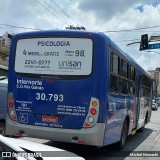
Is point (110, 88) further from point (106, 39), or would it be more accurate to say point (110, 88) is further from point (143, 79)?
point (143, 79)

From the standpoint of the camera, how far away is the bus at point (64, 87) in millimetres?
8102

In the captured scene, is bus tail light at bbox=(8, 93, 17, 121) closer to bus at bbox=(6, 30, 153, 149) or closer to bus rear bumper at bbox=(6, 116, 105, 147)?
bus at bbox=(6, 30, 153, 149)

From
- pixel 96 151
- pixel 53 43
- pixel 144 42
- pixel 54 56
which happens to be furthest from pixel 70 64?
pixel 144 42

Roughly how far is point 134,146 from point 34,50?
193 inches

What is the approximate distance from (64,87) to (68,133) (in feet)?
3.43

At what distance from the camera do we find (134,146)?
38.3 ft

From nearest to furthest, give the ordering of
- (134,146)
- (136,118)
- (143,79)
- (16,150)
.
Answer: (16,150) → (134,146) → (136,118) → (143,79)

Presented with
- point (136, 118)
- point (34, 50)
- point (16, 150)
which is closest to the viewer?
point (16, 150)

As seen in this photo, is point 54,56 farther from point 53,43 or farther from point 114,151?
point 114,151

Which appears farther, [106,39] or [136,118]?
[136,118]

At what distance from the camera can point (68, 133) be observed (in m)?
8.12

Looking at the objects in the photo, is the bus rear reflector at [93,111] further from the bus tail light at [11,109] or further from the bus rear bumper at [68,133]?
the bus tail light at [11,109]

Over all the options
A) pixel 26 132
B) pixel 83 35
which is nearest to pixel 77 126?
pixel 26 132

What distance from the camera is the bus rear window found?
8344 mm
